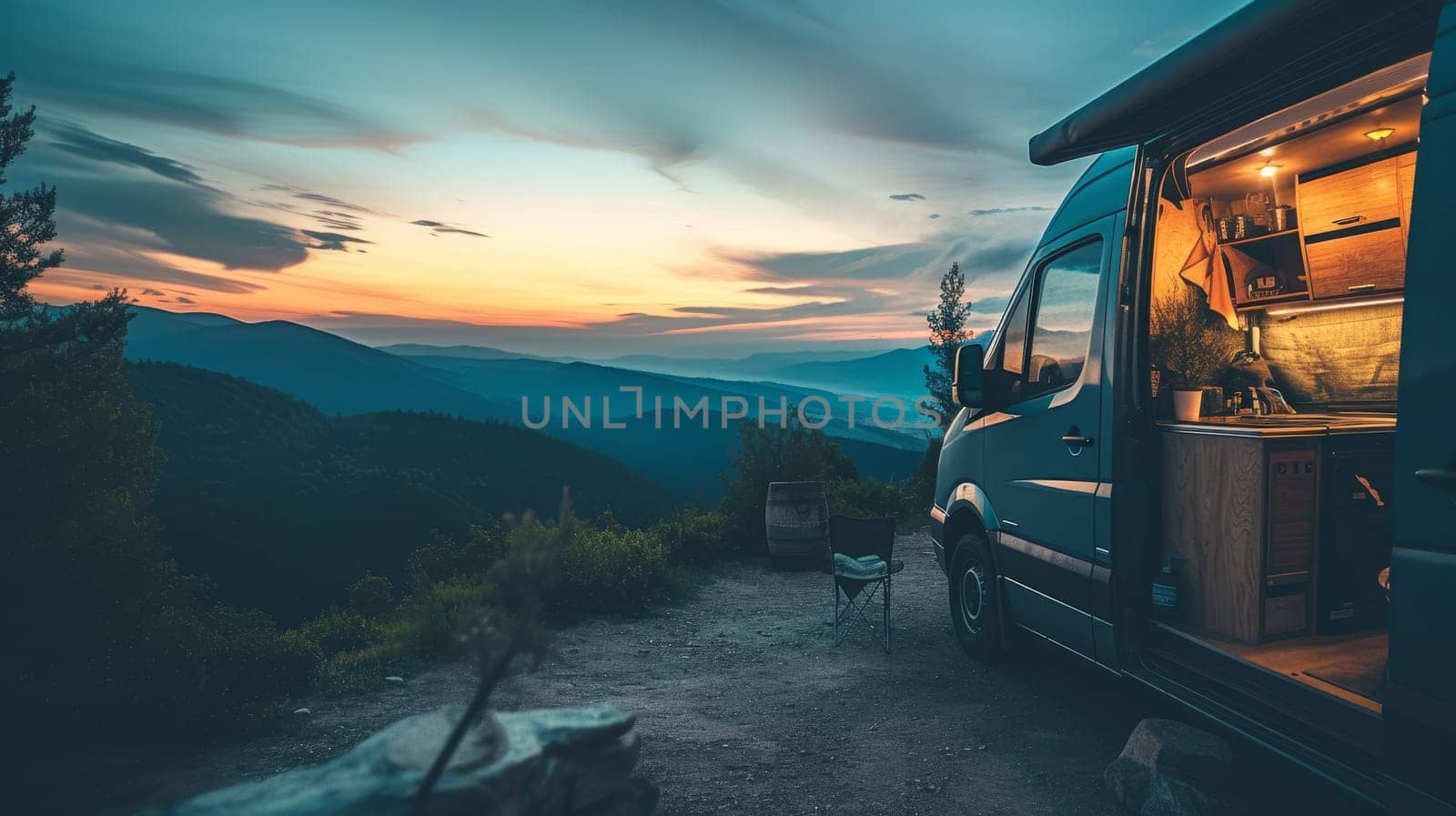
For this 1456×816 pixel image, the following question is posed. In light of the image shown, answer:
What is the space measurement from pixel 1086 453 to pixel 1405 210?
8.26ft

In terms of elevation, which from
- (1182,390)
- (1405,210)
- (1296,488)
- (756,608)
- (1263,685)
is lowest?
(756,608)

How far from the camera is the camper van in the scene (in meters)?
2.34

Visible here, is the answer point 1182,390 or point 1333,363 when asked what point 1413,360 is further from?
point 1333,363

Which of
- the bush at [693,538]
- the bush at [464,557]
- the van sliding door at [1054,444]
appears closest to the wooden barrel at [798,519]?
the bush at [693,538]

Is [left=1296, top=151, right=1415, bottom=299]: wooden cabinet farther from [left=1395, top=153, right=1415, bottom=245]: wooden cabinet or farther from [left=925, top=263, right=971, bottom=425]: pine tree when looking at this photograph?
[left=925, top=263, right=971, bottom=425]: pine tree

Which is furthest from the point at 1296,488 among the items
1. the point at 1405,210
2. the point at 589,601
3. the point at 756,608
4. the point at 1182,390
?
the point at 589,601

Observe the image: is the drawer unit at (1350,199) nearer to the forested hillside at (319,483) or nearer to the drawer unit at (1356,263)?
the drawer unit at (1356,263)

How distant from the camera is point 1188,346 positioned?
14.8 ft

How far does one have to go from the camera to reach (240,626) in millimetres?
5879

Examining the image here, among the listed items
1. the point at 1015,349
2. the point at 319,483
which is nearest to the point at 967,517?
the point at 1015,349

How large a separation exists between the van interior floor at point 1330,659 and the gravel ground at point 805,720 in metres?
0.65

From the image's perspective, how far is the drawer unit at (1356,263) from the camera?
184 inches

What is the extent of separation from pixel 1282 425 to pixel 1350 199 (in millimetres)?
1863

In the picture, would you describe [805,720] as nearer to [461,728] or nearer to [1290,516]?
[1290,516]
